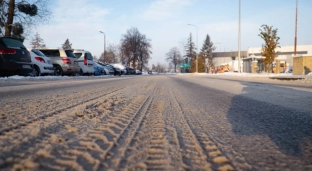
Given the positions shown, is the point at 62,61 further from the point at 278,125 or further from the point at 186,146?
the point at 186,146

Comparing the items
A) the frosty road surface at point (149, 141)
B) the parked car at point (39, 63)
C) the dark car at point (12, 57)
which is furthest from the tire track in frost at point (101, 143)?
the parked car at point (39, 63)

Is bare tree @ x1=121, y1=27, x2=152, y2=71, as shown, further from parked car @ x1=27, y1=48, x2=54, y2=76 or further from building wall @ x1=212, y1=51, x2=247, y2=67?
parked car @ x1=27, y1=48, x2=54, y2=76

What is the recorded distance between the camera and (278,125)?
2.50 m

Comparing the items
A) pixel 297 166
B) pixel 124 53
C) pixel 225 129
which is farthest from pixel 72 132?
pixel 124 53

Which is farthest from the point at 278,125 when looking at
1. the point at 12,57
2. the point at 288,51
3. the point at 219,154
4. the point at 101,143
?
the point at 288,51

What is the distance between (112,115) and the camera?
111 inches

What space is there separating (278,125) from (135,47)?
69.1 meters

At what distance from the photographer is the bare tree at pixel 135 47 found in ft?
228

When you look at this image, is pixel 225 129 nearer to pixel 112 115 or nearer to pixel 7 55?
pixel 112 115

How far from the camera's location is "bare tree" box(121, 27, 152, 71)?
228ft

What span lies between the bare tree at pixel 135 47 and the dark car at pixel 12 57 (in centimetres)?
5951

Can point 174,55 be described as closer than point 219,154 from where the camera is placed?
No

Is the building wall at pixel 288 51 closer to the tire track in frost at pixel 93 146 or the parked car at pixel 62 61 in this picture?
the parked car at pixel 62 61

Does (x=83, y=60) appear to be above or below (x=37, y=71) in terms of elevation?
above
